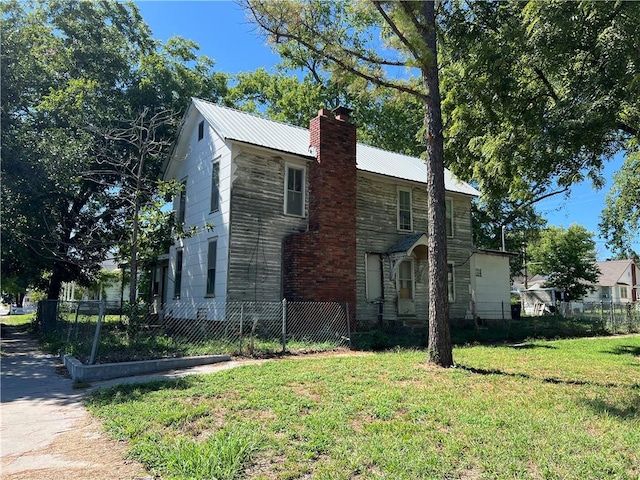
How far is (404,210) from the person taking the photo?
18250mm

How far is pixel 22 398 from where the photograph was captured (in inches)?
279

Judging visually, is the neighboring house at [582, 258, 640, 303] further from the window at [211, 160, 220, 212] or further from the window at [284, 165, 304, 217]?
the window at [211, 160, 220, 212]

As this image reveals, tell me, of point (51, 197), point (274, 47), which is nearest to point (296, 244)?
point (274, 47)

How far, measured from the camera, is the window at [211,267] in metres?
14.6

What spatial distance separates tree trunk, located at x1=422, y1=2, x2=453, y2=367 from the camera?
876 centimetres

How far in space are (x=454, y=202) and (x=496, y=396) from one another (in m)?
14.5

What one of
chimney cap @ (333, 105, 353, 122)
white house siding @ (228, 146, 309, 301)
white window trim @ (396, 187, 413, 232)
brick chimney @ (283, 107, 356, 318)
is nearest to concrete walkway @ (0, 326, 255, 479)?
white house siding @ (228, 146, 309, 301)

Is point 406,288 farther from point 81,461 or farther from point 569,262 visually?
point 569,262

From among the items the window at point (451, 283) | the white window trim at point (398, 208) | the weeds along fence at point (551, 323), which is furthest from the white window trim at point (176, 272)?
the window at point (451, 283)

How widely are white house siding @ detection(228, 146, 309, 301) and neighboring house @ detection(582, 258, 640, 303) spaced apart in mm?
49027

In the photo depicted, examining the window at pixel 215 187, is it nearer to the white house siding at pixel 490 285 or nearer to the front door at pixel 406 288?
the front door at pixel 406 288

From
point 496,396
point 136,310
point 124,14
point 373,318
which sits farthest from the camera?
point 124,14

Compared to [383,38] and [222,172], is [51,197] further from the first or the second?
[383,38]

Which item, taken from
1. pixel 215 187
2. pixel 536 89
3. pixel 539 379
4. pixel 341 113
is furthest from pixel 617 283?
pixel 539 379
